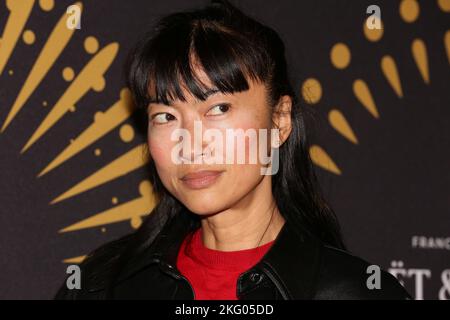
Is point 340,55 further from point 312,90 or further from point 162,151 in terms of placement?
point 162,151

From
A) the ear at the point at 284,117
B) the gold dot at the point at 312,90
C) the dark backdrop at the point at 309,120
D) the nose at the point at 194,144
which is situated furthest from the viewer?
the gold dot at the point at 312,90

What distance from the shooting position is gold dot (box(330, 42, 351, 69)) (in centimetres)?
160

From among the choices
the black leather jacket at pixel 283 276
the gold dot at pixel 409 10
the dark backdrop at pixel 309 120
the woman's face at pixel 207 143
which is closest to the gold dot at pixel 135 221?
the dark backdrop at pixel 309 120

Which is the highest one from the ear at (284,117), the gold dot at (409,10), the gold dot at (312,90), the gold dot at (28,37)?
the gold dot at (409,10)

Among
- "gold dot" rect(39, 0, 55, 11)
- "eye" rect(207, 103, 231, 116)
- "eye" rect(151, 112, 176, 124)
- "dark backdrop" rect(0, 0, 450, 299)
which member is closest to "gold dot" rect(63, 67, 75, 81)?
"dark backdrop" rect(0, 0, 450, 299)

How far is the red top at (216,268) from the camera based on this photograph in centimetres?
117

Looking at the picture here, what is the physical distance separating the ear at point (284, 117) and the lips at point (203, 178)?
0.56 feet

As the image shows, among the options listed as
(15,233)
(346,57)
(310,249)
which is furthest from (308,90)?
(15,233)

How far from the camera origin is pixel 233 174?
3.76 feet

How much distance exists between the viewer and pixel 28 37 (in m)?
1.48

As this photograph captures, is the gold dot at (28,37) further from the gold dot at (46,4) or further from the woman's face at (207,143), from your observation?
the woman's face at (207,143)

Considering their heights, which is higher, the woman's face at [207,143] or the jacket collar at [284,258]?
the woman's face at [207,143]

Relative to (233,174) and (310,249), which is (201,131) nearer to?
(233,174)

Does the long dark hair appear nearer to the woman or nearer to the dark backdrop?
the woman
